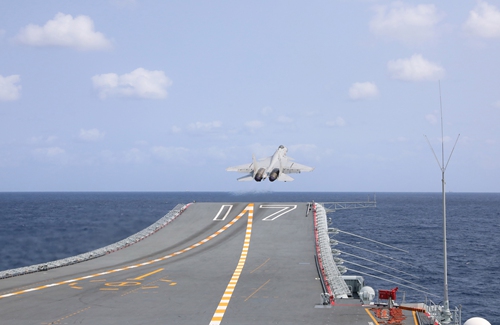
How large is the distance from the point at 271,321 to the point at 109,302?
33.8 ft

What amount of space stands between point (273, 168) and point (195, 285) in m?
44.7

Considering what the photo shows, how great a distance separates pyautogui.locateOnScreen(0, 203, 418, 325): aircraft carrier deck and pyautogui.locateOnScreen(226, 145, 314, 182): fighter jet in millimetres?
13116

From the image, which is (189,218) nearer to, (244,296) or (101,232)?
(101,232)

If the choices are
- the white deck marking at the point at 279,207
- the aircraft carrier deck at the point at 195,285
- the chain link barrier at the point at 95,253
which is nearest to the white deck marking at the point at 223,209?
the aircraft carrier deck at the point at 195,285

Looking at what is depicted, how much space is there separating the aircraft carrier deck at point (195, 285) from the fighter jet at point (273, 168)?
43.0 feet

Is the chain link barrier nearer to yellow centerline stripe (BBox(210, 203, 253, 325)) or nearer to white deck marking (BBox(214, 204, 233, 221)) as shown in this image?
white deck marking (BBox(214, 204, 233, 221))

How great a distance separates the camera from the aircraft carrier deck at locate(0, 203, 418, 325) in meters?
28.4

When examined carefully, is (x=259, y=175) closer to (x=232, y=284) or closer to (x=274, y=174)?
(x=274, y=174)

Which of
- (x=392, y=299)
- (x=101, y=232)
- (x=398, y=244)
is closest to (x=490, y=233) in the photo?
(x=398, y=244)

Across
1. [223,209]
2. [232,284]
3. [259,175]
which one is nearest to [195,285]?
[232,284]

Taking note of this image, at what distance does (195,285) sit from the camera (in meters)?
37.4

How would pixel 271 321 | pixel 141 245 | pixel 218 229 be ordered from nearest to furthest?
pixel 271 321, pixel 141 245, pixel 218 229

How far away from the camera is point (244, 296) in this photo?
3347 cm

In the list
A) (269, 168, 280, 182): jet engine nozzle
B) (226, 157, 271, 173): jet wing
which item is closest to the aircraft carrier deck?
(269, 168, 280, 182): jet engine nozzle
